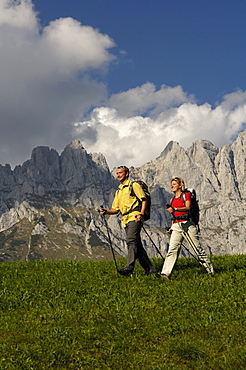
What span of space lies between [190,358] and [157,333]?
1.41 m

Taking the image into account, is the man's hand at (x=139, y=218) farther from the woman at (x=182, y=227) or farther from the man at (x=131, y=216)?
the woman at (x=182, y=227)

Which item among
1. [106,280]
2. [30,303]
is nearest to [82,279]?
[106,280]

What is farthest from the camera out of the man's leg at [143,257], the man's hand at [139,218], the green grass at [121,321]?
the man's leg at [143,257]

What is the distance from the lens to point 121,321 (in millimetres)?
9875

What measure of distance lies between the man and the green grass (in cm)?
56

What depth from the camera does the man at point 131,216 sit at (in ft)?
49.3

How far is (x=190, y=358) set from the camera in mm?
7895

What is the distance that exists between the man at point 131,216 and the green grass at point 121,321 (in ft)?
1.85

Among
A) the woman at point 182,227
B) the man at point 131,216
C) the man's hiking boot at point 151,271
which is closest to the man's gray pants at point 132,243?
the man at point 131,216

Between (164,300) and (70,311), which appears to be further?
(164,300)

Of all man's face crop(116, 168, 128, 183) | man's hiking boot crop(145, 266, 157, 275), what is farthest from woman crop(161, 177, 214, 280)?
man's face crop(116, 168, 128, 183)

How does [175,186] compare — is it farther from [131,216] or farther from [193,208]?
[131,216]

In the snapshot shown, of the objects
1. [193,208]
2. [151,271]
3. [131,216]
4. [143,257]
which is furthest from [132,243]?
[193,208]

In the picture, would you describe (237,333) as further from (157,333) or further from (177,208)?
(177,208)
